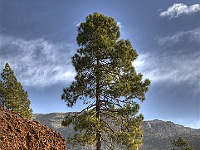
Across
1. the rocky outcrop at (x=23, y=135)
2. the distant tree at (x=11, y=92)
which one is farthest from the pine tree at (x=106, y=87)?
the distant tree at (x=11, y=92)

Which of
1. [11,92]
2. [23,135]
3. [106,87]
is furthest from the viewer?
[11,92]

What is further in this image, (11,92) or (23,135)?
(11,92)

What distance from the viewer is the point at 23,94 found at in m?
52.6

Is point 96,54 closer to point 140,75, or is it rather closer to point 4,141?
point 140,75

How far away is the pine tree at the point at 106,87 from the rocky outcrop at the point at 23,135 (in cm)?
344

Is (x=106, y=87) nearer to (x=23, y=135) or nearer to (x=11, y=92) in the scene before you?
(x=23, y=135)

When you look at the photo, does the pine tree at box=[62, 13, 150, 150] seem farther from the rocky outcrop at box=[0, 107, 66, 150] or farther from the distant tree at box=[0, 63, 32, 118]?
the distant tree at box=[0, 63, 32, 118]

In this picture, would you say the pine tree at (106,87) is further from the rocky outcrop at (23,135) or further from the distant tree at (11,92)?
the distant tree at (11,92)

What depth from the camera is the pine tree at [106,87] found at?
20.0 metres

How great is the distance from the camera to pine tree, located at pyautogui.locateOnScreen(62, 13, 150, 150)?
65.5 ft

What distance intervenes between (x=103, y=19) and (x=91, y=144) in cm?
963

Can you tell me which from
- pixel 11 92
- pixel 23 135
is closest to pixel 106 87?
pixel 23 135

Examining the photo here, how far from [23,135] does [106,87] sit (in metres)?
8.03

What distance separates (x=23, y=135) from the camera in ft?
48.1
